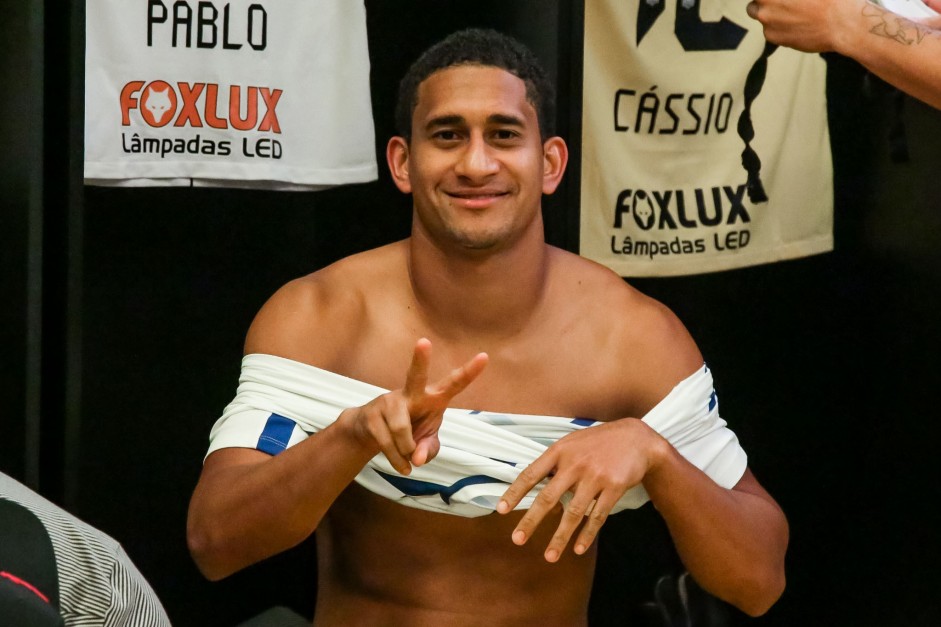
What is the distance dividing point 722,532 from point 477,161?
68cm

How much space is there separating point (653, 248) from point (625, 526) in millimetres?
743

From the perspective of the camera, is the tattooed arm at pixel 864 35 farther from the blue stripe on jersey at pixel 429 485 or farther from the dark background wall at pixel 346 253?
the blue stripe on jersey at pixel 429 485

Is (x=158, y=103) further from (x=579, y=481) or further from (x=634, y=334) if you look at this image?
(x=579, y=481)

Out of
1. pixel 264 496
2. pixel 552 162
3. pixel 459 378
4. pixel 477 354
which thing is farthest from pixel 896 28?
pixel 264 496

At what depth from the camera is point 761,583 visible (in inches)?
77.1

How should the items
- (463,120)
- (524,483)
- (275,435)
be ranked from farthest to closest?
1. (463,120)
2. (275,435)
3. (524,483)

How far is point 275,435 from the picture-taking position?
6.43 feet

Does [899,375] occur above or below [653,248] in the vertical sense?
below

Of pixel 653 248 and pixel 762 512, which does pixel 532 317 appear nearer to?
pixel 762 512

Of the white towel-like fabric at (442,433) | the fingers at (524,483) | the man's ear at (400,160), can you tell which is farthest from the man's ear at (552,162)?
the fingers at (524,483)

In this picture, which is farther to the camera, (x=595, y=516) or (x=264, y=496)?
(x=264, y=496)

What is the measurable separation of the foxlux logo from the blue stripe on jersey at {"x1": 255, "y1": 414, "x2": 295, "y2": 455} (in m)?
0.77

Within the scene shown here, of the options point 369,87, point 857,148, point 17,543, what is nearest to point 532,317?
point 369,87

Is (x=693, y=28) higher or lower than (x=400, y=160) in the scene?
higher
